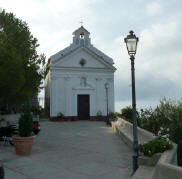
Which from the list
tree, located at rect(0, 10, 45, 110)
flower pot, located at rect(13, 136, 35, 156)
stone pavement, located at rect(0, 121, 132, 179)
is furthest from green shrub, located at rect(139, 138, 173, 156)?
tree, located at rect(0, 10, 45, 110)

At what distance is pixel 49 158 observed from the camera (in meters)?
7.96

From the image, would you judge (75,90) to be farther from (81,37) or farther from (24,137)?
(24,137)

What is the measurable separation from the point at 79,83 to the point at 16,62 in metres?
17.8

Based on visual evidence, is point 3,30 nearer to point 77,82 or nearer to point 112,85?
point 77,82

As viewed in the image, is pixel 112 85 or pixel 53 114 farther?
pixel 112 85

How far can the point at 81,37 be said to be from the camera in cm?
2984

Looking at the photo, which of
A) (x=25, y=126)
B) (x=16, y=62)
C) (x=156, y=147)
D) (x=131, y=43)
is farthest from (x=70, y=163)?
(x=16, y=62)

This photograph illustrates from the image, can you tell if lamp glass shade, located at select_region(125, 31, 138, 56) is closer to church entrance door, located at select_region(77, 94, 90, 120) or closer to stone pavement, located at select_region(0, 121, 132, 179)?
stone pavement, located at select_region(0, 121, 132, 179)

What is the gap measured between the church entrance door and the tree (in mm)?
12775

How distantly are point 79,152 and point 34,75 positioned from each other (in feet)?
20.4

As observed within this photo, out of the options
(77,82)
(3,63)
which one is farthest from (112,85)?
(3,63)

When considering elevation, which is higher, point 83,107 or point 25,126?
point 83,107

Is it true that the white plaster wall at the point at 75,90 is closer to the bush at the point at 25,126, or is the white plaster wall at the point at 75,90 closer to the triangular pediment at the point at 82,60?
the triangular pediment at the point at 82,60

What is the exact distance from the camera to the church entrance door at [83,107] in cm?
2753
